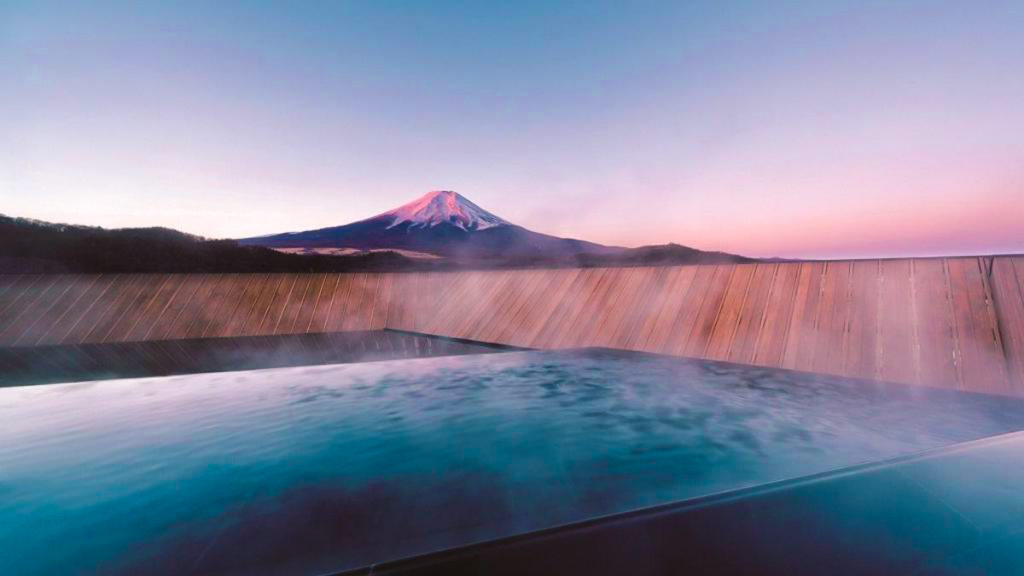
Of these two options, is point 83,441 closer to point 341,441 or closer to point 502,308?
point 341,441

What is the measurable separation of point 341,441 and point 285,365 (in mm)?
4604

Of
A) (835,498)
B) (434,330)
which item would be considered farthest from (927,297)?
(434,330)

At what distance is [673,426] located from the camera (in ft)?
14.3

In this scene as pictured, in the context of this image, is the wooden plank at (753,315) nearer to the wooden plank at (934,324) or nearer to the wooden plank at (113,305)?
the wooden plank at (934,324)

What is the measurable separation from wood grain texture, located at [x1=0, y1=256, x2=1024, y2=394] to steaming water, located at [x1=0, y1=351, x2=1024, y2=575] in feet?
2.06

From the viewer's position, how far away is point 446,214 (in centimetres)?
8569

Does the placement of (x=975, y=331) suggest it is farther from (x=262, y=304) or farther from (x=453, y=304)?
(x=262, y=304)

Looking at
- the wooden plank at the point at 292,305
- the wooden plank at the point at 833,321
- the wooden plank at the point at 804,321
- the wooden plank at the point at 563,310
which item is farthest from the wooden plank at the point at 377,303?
the wooden plank at the point at 833,321

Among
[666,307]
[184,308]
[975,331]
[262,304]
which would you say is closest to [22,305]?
[184,308]

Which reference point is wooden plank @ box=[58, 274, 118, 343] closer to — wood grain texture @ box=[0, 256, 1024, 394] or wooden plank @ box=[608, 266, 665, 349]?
wood grain texture @ box=[0, 256, 1024, 394]

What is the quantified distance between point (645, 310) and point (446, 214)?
79.6 meters

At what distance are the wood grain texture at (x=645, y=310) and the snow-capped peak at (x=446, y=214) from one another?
202 ft

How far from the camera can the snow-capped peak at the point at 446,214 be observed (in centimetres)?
8044

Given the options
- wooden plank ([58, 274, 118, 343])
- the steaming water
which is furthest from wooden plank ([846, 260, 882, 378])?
wooden plank ([58, 274, 118, 343])
